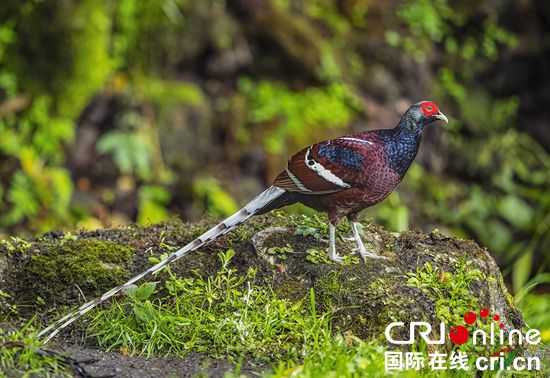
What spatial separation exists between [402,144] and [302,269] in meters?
1.05

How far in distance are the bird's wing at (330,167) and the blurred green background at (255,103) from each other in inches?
135

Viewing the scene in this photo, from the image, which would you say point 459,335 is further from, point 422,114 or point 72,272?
point 72,272

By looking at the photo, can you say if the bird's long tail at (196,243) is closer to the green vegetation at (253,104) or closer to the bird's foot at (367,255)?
the bird's foot at (367,255)

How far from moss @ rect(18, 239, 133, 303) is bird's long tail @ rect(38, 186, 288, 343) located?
0.31 m

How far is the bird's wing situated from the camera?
15.8ft

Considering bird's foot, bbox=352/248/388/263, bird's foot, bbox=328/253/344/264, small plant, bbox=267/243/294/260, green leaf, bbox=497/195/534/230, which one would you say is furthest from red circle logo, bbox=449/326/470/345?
green leaf, bbox=497/195/534/230

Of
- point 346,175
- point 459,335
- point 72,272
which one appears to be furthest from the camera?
point 72,272

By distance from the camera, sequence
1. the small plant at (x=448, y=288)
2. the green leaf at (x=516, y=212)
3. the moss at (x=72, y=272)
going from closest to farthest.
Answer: the small plant at (x=448, y=288) → the moss at (x=72, y=272) → the green leaf at (x=516, y=212)

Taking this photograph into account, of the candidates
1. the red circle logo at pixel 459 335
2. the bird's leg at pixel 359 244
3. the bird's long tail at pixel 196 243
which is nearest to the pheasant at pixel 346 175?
the bird's long tail at pixel 196 243

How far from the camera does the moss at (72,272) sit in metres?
5.14

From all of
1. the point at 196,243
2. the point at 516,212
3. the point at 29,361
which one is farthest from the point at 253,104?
the point at 29,361

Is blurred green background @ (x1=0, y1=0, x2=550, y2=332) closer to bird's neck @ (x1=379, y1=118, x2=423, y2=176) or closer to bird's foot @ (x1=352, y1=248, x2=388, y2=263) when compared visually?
bird's foot @ (x1=352, y1=248, x2=388, y2=263)


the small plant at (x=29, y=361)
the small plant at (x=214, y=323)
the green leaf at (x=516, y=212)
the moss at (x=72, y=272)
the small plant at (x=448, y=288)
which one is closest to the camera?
the small plant at (x=29, y=361)

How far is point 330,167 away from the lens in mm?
4875
